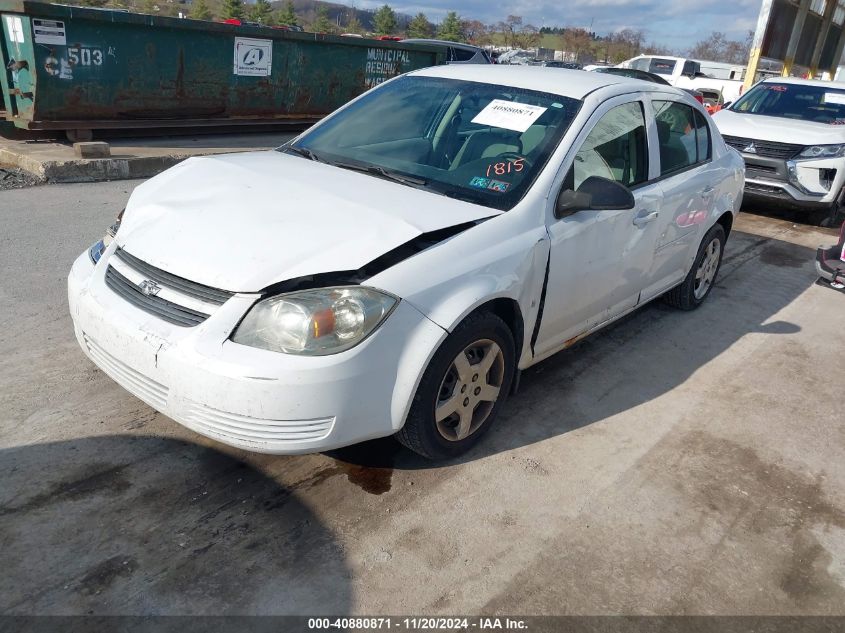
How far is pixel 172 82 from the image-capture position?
9.78 m

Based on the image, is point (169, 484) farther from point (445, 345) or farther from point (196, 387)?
point (445, 345)

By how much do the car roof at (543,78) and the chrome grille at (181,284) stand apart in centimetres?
210

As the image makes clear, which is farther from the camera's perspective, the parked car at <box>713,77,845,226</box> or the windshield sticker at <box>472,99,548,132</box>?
the parked car at <box>713,77,845,226</box>

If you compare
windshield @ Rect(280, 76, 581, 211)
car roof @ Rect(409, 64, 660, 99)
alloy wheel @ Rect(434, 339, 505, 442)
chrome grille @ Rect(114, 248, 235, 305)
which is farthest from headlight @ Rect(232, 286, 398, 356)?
car roof @ Rect(409, 64, 660, 99)

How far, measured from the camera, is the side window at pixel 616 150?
3510 millimetres

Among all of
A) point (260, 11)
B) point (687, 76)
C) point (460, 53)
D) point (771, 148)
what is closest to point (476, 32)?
point (260, 11)

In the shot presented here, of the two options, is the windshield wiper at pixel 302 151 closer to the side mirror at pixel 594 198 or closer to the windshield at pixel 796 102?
the side mirror at pixel 594 198

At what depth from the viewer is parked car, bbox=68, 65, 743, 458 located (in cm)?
251

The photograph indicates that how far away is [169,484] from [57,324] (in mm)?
1819

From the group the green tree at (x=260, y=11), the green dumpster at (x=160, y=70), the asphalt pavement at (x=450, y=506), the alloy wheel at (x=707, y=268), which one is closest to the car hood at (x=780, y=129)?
the alloy wheel at (x=707, y=268)

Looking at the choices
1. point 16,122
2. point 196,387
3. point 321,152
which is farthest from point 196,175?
point 16,122

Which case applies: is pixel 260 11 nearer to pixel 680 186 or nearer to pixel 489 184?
pixel 680 186

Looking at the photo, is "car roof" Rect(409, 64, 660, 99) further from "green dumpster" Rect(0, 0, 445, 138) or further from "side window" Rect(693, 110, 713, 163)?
"green dumpster" Rect(0, 0, 445, 138)

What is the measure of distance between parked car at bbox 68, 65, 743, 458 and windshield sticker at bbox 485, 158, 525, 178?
0.01 metres
